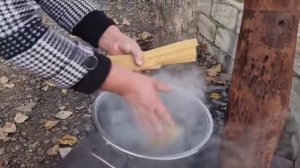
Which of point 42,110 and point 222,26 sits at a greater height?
point 222,26

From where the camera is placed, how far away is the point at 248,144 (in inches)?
59.3

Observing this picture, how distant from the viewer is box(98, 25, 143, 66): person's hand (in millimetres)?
1554

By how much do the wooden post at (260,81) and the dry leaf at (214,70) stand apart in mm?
1721

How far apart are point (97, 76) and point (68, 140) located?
152cm

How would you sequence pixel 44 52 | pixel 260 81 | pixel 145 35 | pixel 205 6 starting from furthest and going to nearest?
pixel 145 35 → pixel 205 6 → pixel 260 81 → pixel 44 52

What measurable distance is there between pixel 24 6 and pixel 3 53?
148 millimetres

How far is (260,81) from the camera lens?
138 cm

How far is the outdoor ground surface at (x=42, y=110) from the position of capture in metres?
2.64

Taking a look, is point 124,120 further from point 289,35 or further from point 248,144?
point 289,35

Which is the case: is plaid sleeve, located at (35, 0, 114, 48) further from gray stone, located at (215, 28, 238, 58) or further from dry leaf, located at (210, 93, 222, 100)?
gray stone, located at (215, 28, 238, 58)

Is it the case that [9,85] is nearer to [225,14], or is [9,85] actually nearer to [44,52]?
[225,14]

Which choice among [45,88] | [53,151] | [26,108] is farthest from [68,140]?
[45,88]

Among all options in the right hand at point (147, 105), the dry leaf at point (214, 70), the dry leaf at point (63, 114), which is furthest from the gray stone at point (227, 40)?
the right hand at point (147, 105)

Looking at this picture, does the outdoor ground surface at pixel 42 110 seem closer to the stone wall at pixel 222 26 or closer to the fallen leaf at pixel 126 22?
the stone wall at pixel 222 26
